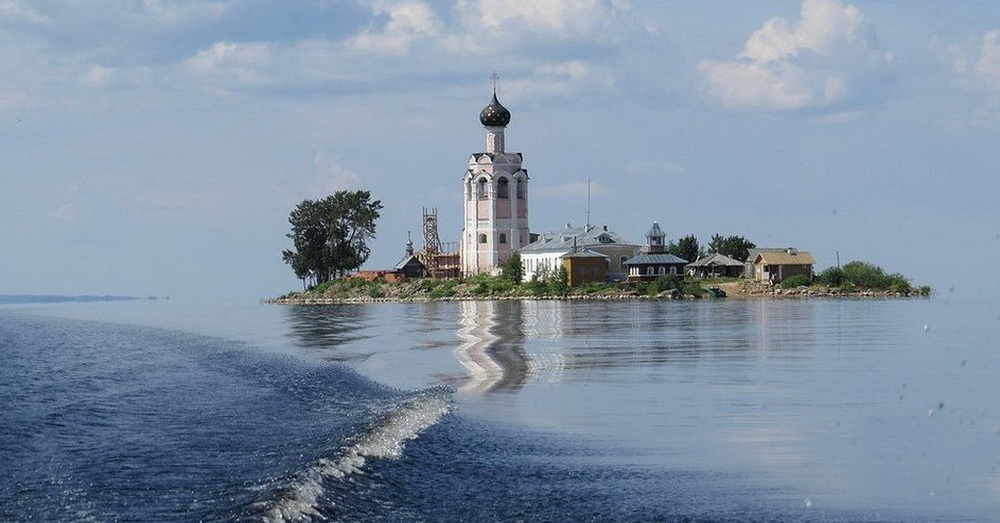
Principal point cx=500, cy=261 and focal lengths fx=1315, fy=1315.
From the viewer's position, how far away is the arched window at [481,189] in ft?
427

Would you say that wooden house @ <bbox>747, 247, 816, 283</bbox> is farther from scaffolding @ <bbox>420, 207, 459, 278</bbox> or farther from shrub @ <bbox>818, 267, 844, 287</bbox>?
scaffolding @ <bbox>420, 207, 459, 278</bbox>

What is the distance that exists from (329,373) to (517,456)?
15370mm

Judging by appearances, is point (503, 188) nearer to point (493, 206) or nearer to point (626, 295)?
point (493, 206)

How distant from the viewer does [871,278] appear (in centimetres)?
11138

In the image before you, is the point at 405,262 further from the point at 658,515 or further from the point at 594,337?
the point at 658,515

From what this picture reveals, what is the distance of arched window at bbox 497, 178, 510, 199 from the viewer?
429 ft

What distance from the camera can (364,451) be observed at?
748 inches

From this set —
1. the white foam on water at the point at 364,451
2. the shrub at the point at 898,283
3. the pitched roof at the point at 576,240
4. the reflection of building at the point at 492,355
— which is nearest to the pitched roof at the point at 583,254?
the pitched roof at the point at 576,240

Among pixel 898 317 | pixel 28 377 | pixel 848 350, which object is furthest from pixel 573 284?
pixel 28 377

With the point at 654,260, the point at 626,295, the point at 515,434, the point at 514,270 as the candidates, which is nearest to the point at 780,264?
the point at 654,260

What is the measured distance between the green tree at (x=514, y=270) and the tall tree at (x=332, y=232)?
791 inches

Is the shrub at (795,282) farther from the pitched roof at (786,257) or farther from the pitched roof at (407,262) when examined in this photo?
the pitched roof at (407,262)

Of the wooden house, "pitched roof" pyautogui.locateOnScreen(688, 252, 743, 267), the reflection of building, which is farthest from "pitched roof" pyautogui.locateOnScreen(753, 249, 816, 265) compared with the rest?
the reflection of building

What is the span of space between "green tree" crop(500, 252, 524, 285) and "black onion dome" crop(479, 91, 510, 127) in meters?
15.5
